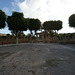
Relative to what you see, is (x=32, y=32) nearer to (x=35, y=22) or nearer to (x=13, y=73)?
(x=35, y=22)

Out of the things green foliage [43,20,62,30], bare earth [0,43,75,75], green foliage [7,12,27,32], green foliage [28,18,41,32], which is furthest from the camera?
green foliage [43,20,62,30]

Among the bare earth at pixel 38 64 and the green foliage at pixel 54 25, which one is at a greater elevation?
the green foliage at pixel 54 25

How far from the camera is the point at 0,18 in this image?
17.2m

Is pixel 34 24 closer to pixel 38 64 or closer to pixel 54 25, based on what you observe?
pixel 54 25

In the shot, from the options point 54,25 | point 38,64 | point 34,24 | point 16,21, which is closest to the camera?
point 38,64

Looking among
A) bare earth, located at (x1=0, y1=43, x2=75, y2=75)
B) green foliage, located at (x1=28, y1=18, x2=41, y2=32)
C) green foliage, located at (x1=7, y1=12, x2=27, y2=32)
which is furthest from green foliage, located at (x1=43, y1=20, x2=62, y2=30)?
bare earth, located at (x1=0, y1=43, x2=75, y2=75)

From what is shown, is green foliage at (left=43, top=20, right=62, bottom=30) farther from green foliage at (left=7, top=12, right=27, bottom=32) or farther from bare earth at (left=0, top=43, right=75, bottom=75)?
bare earth at (left=0, top=43, right=75, bottom=75)

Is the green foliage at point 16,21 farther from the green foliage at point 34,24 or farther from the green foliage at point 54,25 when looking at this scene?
the green foliage at point 54,25

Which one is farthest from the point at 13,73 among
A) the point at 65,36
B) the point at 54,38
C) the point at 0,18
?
the point at 54,38

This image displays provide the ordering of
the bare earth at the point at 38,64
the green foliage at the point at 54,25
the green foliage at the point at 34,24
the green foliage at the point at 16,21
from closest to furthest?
the bare earth at the point at 38,64, the green foliage at the point at 16,21, the green foliage at the point at 34,24, the green foliage at the point at 54,25

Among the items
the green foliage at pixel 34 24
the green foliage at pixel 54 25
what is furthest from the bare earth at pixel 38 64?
the green foliage at pixel 54 25

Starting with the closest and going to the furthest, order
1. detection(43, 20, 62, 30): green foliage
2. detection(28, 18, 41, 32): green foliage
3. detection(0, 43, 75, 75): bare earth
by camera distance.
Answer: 1. detection(0, 43, 75, 75): bare earth
2. detection(28, 18, 41, 32): green foliage
3. detection(43, 20, 62, 30): green foliage

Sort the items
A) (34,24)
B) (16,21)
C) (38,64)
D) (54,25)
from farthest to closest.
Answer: (54,25) < (34,24) < (16,21) < (38,64)

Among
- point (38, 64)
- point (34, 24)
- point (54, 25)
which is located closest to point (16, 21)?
point (34, 24)
